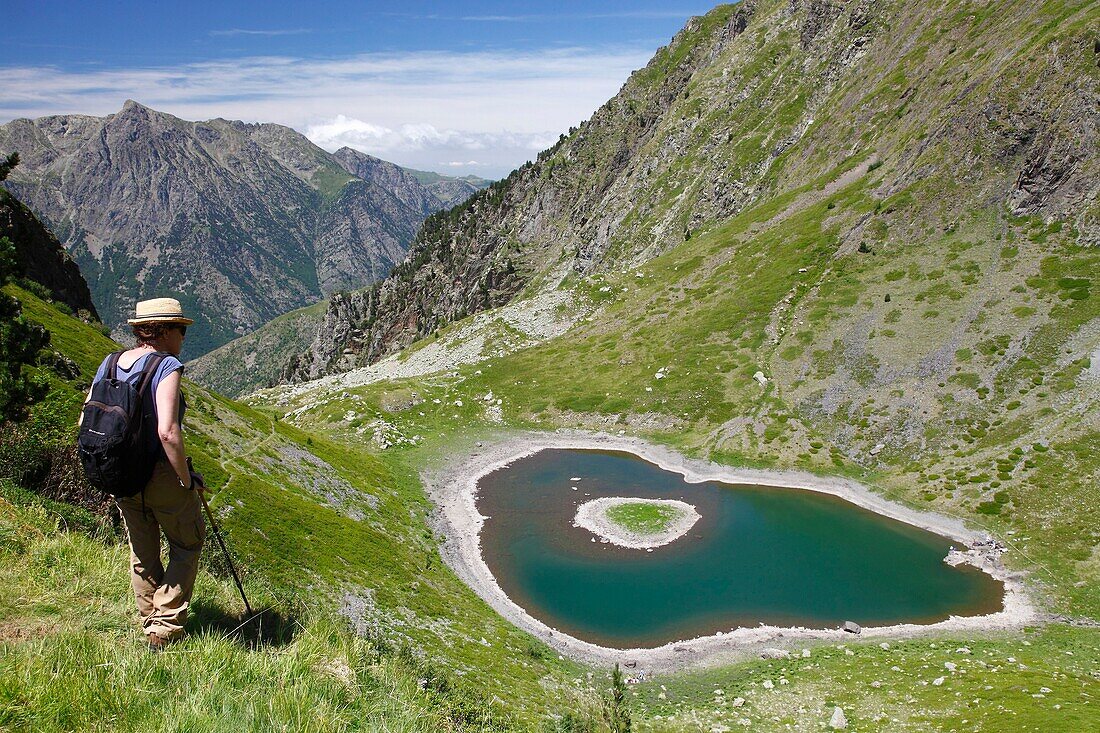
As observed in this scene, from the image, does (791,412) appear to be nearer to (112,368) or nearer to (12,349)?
(12,349)

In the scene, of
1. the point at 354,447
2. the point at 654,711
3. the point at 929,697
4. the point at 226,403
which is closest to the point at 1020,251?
the point at 929,697

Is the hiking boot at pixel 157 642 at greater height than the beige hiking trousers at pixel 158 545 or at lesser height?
lesser

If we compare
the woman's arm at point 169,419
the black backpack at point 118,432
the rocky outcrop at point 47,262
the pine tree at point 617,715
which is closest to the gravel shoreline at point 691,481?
the pine tree at point 617,715

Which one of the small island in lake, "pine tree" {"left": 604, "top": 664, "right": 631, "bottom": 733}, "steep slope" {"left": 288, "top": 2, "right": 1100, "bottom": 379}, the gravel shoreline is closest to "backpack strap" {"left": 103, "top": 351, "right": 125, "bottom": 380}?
"pine tree" {"left": 604, "top": 664, "right": 631, "bottom": 733}

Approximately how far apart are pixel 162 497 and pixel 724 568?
43120 mm

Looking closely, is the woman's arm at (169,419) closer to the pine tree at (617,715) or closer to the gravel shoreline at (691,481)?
the pine tree at (617,715)

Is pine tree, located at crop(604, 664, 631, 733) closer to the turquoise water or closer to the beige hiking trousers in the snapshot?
the beige hiking trousers

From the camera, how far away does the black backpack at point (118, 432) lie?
380 inches

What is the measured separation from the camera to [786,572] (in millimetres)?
45344

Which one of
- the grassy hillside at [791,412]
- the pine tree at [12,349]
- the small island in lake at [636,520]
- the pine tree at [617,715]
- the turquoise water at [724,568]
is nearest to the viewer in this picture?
the grassy hillside at [791,412]

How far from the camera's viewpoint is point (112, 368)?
10.1 m

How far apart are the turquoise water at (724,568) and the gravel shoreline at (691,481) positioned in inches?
39.6

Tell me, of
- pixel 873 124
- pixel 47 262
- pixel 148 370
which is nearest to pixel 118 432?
pixel 148 370

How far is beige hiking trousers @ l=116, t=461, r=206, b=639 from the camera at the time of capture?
1045 cm
